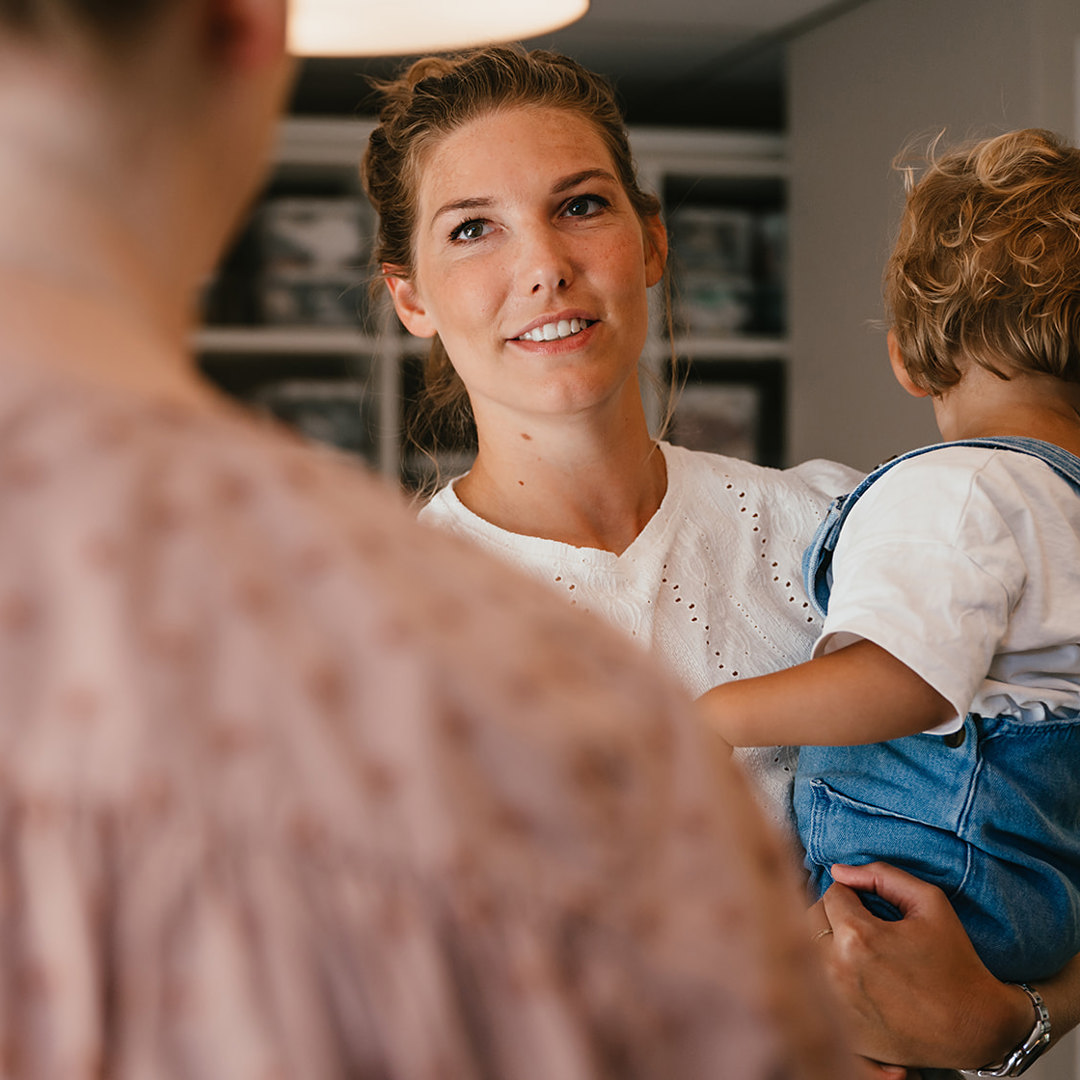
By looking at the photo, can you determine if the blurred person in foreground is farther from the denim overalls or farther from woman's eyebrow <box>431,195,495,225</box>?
woman's eyebrow <box>431,195,495,225</box>

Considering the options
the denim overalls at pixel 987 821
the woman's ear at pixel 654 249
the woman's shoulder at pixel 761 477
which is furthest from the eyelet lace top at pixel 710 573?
the woman's ear at pixel 654 249

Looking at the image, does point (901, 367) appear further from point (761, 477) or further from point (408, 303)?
point (408, 303)

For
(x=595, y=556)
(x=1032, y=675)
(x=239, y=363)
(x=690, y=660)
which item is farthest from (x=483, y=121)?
(x=239, y=363)

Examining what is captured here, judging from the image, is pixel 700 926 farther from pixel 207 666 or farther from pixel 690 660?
pixel 690 660

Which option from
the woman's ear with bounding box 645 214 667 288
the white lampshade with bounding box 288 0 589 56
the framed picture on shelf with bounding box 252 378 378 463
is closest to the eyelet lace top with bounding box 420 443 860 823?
the woman's ear with bounding box 645 214 667 288

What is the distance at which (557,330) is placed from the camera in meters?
1.15

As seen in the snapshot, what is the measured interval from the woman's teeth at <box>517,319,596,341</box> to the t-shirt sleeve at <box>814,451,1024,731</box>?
353 millimetres

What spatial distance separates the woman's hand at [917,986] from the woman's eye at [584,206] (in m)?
0.68

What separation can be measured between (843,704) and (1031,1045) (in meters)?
0.33

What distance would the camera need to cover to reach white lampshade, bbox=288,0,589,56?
4.70ft

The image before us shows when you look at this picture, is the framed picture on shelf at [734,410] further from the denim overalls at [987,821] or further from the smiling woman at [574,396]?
the denim overalls at [987,821]

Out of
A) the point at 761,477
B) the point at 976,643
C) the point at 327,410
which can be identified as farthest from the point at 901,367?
the point at 327,410

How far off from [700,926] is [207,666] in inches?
5.4

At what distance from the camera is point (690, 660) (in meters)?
1.13
